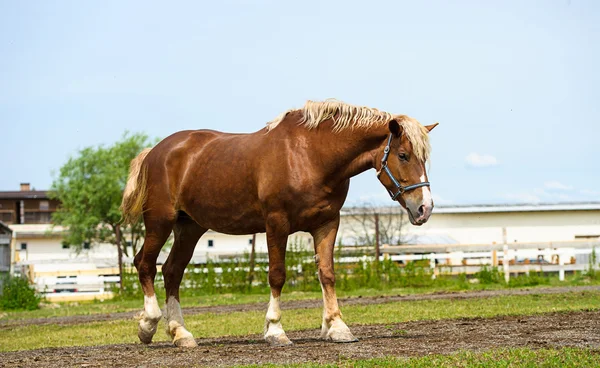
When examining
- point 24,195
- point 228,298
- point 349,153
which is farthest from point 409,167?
point 24,195

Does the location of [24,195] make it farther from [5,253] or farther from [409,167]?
[409,167]

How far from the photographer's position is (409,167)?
8.17 m

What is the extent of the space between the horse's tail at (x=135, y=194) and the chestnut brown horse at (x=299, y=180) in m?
0.62

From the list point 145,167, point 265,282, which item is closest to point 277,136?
point 145,167

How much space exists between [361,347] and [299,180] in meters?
1.78

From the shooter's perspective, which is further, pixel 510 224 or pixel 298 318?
pixel 510 224

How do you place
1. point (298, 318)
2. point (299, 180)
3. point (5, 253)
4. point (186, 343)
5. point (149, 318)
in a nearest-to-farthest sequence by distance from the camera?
point (299, 180) < point (186, 343) < point (149, 318) < point (298, 318) < point (5, 253)

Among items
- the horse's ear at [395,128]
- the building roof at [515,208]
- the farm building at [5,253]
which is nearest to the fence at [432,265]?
the farm building at [5,253]

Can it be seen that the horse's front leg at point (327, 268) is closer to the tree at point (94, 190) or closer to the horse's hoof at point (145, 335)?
the horse's hoof at point (145, 335)

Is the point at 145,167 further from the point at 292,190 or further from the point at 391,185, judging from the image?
the point at 391,185

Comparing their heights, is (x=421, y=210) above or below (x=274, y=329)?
above

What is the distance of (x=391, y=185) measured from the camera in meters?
8.32

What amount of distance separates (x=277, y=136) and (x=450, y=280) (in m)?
16.2

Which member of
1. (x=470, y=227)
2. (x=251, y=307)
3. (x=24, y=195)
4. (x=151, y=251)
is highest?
(x=24, y=195)
